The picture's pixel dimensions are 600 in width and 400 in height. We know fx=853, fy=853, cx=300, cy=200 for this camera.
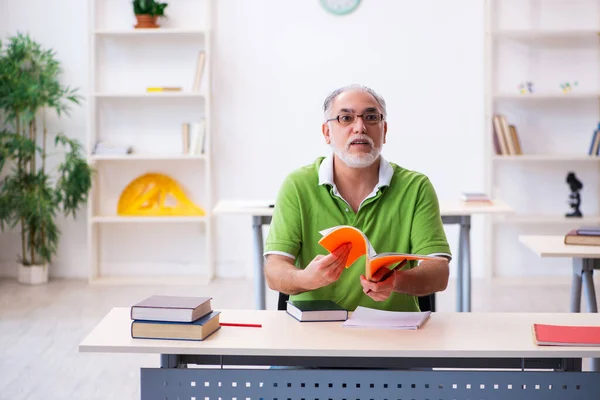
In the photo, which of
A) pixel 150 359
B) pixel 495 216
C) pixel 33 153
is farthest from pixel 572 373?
pixel 33 153

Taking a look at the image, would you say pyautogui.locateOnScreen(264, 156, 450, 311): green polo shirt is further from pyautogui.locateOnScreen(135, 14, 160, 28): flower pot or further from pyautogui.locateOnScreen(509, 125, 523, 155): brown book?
pyautogui.locateOnScreen(135, 14, 160, 28): flower pot

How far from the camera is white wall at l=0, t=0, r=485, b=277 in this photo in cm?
609

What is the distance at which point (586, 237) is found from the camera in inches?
143

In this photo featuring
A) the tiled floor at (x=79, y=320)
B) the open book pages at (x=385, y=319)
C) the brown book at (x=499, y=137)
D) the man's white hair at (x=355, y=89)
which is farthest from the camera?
the brown book at (x=499, y=137)

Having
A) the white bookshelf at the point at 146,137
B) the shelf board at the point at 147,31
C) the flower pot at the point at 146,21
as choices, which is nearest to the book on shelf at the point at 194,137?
the white bookshelf at the point at 146,137

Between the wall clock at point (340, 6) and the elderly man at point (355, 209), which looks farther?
the wall clock at point (340, 6)

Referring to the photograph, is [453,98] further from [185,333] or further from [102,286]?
[185,333]

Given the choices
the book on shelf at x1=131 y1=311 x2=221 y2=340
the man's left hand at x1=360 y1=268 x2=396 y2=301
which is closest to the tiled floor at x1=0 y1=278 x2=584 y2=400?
the book on shelf at x1=131 y1=311 x2=221 y2=340

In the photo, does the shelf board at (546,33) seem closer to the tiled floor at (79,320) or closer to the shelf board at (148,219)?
the tiled floor at (79,320)

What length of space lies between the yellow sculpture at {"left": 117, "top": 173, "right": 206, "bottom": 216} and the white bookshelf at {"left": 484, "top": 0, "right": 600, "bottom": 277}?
2195 mm

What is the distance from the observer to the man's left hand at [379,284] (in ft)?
7.27

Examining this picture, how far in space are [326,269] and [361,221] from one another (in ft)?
1.19

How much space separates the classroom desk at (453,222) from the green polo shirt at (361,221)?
1.69m

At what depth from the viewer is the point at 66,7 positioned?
20.1 ft
